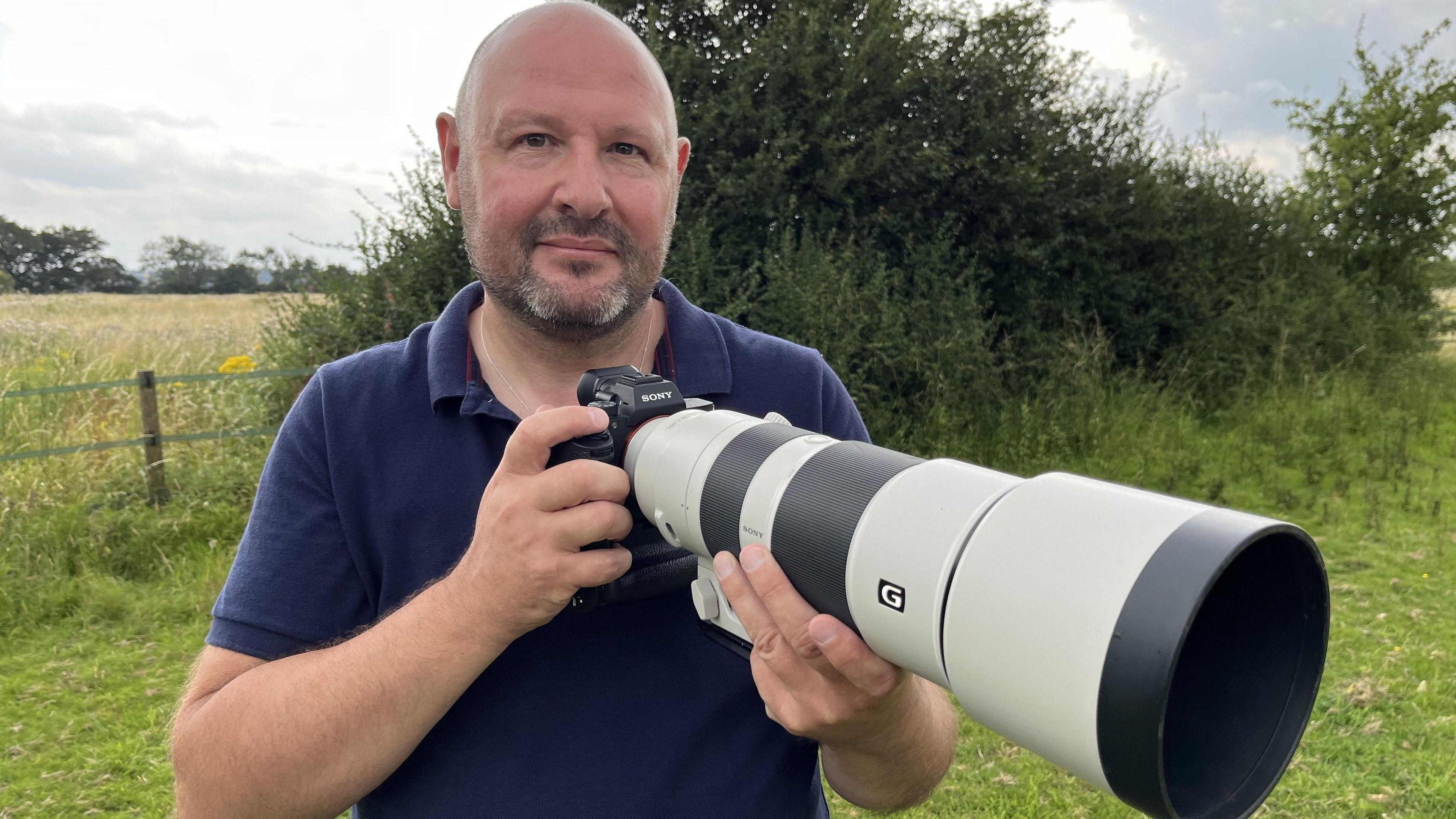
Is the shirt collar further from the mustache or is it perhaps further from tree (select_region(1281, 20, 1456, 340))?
tree (select_region(1281, 20, 1456, 340))

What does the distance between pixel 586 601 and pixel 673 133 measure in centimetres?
96

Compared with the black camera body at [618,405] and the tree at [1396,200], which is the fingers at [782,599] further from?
the tree at [1396,200]

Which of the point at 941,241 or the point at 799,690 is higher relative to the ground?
the point at 941,241

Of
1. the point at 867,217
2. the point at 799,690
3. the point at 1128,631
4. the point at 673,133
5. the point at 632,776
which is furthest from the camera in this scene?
the point at 867,217

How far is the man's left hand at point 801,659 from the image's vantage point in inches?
37.4

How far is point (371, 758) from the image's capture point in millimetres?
1188

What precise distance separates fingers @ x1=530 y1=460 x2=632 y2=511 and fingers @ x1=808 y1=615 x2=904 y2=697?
35 centimetres

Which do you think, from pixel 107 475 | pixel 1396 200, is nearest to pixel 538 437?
pixel 107 475

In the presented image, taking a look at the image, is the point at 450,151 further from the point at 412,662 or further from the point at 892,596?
the point at 892,596

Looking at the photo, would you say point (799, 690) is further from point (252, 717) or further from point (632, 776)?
point (252, 717)

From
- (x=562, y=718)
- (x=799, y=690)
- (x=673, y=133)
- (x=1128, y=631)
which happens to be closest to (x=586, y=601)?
(x=562, y=718)

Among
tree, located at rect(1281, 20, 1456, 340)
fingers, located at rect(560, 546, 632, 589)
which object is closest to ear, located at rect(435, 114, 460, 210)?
fingers, located at rect(560, 546, 632, 589)

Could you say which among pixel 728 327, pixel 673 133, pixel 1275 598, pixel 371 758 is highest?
pixel 673 133

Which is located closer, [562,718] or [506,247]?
[562,718]
